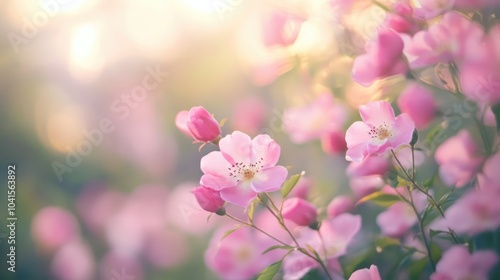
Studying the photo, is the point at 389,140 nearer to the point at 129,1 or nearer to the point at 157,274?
the point at 157,274

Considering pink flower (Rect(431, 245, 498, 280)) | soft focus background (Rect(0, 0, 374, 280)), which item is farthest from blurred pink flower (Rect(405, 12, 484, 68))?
soft focus background (Rect(0, 0, 374, 280))

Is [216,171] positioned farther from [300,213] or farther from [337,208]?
[337,208]

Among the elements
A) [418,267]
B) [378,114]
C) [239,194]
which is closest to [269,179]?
[239,194]

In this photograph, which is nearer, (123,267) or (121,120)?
(123,267)

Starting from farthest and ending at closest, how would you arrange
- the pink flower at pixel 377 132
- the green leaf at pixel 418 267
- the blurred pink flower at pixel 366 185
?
the blurred pink flower at pixel 366 185, the green leaf at pixel 418 267, the pink flower at pixel 377 132

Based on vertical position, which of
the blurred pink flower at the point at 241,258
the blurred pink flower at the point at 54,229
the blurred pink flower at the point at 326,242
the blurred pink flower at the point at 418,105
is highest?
the blurred pink flower at the point at 418,105

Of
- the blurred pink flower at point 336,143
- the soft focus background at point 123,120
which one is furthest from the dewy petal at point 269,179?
the soft focus background at point 123,120

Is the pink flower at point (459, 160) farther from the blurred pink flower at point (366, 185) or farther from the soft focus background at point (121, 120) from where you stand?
the soft focus background at point (121, 120)
